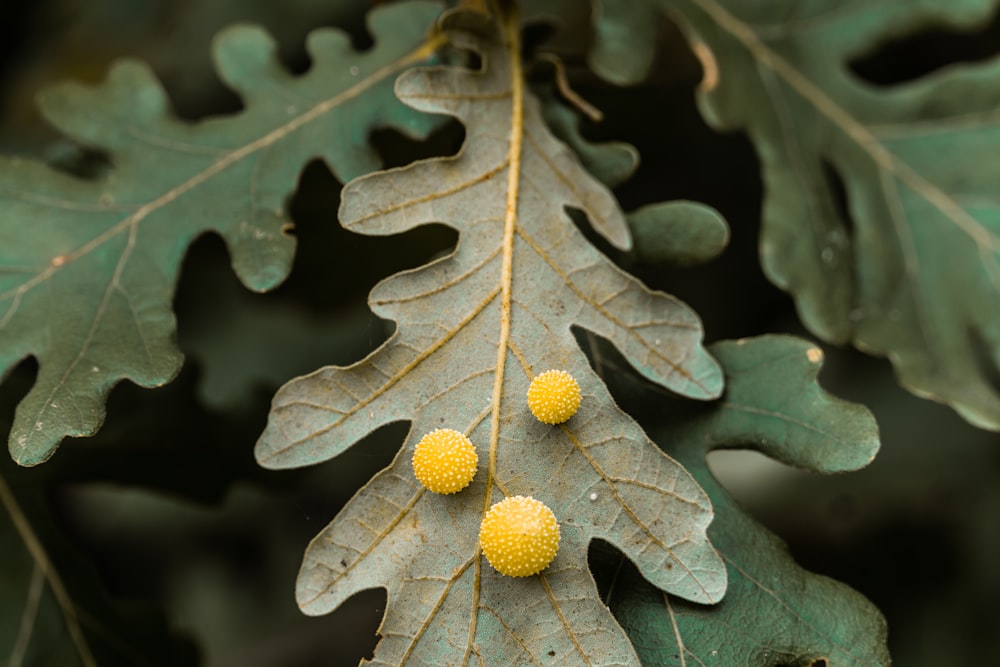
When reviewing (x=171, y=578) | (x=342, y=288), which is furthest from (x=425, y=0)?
(x=171, y=578)

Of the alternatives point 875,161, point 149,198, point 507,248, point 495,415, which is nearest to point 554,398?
point 495,415

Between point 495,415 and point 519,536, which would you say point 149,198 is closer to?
point 495,415

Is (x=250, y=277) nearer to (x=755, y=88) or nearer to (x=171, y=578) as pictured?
(x=755, y=88)

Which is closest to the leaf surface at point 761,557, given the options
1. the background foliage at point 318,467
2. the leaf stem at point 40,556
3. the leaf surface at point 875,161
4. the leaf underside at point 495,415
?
the leaf underside at point 495,415

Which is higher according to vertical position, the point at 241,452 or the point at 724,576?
the point at 724,576

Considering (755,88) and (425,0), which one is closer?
(425,0)

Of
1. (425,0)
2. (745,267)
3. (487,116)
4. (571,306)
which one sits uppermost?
(425,0)

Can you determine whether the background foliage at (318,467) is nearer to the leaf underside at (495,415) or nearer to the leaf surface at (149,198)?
the leaf surface at (149,198)
